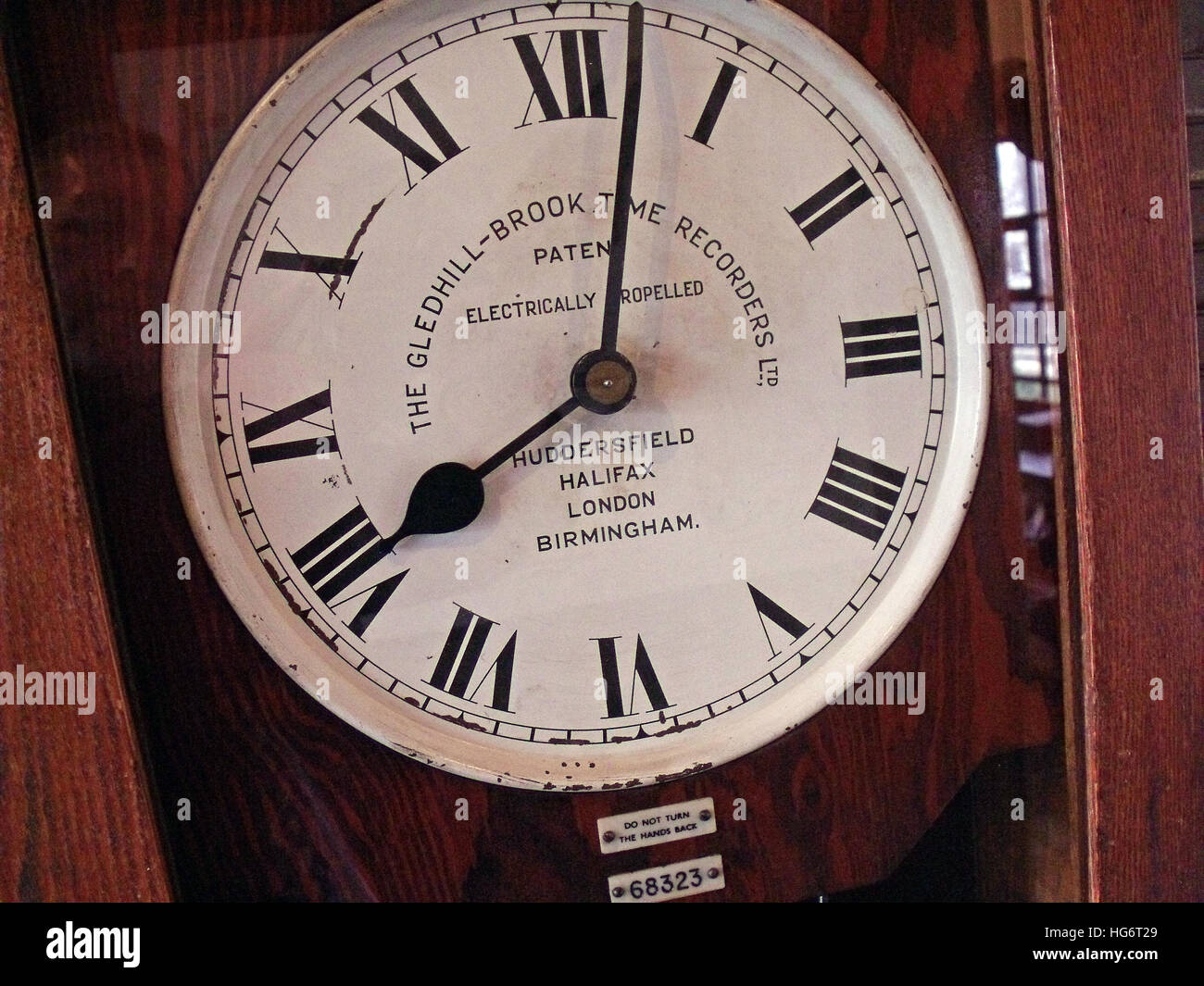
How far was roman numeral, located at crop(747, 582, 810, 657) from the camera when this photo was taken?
86cm

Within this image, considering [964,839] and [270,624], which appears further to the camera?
[964,839]

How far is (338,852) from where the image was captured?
0.81 meters

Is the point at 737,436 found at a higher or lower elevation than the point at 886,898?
higher

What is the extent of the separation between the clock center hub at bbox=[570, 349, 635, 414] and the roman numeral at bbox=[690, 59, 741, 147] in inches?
7.0

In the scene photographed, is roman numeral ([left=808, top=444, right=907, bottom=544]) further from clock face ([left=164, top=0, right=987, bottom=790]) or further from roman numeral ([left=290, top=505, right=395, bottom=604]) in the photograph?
roman numeral ([left=290, top=505, right=395, bottom=604])

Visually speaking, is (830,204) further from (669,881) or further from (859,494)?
(669,881)

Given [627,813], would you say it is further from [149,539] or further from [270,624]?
[149,539]

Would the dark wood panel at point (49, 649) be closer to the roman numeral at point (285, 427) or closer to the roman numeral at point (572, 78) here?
the roman numeral at point (285, 427)

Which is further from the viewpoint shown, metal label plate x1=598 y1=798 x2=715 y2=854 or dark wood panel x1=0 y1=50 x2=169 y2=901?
metal label plate x1=598 y1=798 x2=715 y2=854

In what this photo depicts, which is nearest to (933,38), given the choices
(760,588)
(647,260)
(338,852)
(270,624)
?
(647,260)

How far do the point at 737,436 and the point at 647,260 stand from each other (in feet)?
0.50

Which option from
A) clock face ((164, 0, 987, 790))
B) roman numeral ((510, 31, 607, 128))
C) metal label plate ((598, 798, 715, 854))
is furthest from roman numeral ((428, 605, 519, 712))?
roman numeral ((510, 31, 607, 128))

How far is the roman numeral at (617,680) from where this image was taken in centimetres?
84

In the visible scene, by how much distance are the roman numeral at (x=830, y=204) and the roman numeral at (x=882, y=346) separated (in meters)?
0.08
